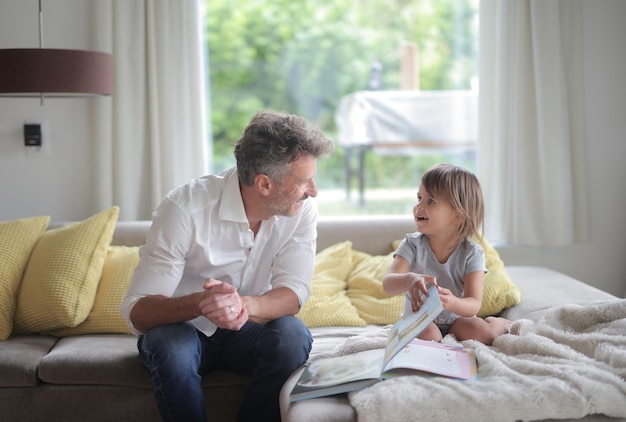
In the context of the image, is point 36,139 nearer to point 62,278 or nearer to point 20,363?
point 62,278

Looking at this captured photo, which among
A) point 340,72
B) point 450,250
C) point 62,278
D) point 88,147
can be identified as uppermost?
point 340,72

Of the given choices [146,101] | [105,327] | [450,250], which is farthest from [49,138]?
[450,250]

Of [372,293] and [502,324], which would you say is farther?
[372,293]

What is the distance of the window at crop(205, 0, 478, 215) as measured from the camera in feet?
14.0

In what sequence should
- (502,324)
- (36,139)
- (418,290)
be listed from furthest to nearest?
(36,139) < (502,324) < (418,290)

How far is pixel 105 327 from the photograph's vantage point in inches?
108

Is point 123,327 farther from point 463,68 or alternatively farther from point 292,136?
point 463,68

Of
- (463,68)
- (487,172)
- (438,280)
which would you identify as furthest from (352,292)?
(463,68)

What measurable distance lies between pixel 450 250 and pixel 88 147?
6.43 ft

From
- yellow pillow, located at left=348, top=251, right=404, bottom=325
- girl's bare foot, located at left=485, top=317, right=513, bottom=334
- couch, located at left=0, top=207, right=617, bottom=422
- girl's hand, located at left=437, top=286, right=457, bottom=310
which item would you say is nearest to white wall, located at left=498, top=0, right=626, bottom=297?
couch, located at left=0, top=207, right=617, bottom=422

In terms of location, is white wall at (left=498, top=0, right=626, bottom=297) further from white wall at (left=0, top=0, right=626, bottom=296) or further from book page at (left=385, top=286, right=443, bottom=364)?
book page at (left=385, top=286, right=443, bottom=364)

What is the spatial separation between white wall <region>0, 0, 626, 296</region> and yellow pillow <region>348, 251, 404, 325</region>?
980mm

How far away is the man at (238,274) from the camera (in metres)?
2.11

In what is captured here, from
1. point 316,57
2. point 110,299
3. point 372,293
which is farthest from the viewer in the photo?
point 316,57
